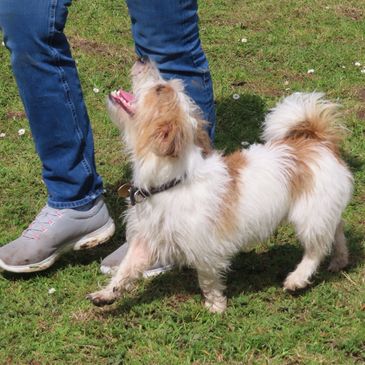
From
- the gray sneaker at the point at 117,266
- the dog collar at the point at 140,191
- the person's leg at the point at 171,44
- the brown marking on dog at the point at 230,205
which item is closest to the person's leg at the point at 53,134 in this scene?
the gray sneaker at the point at 117,266

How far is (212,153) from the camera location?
325 cm

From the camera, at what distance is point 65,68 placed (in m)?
3.48

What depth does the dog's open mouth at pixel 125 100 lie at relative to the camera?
306 centimetres

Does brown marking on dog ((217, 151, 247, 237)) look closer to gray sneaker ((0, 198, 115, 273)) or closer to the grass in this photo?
the grass

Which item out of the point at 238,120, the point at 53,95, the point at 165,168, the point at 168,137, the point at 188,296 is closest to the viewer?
the point at 168,137

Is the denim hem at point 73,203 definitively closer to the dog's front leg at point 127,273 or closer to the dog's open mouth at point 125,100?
the dog's front leg at point 127,273

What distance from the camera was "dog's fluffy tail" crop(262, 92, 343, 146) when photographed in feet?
11.6

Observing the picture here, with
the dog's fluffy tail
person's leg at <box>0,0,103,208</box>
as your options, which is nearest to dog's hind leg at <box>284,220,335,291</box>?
the dog's fluffy tail

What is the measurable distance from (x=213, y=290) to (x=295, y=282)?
42 cm

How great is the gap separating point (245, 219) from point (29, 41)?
130 cm

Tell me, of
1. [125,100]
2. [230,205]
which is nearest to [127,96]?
[125,100]

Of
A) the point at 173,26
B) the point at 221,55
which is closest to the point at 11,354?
the point at 173,26

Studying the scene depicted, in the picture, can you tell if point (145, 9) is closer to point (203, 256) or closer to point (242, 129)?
point (203, 256)

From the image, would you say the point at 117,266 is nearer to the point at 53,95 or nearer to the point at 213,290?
the point at 213,290
